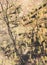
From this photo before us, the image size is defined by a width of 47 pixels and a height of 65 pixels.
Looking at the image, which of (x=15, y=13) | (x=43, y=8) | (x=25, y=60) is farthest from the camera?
(x=15, y=13)

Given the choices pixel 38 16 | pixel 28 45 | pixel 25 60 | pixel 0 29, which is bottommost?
pixel 25 60

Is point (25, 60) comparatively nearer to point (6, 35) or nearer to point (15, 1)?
point (6, 35)

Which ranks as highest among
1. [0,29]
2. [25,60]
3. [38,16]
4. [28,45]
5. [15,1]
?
[15,1]

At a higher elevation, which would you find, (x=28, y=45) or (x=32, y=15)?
(x=32, y=15)

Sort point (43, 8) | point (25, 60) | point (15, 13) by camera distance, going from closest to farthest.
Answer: point (25, 60) → point (43, 8) → point (15, 13)

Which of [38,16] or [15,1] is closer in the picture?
[38,16]

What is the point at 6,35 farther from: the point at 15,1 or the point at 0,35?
the point at 15,1

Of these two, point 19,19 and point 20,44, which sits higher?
point 19,19

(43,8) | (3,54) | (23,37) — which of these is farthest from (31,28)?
(3,54)

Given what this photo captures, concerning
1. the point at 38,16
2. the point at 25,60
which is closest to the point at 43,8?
the point at 38,16

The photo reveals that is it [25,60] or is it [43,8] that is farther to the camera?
[43,8]
